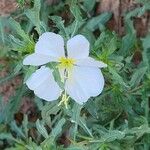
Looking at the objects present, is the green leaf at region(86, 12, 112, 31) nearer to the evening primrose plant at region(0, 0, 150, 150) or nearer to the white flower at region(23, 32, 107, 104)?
the evening primrose plant at region(0, 0, 150, 150)

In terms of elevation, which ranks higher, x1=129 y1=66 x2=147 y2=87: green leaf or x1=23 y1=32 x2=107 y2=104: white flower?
x1=23 y1=32 x2=107 y2=104: white flower

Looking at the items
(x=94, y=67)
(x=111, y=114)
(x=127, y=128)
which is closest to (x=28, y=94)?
(x=111, y=114)

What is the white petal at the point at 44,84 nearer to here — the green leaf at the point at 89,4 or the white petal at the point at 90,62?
the white petal at the point at 90,62

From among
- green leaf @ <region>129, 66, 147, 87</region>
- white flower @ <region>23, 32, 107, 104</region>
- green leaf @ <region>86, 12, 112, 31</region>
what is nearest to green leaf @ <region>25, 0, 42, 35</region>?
white flower @ <region>23, 32, 107, 104</region>

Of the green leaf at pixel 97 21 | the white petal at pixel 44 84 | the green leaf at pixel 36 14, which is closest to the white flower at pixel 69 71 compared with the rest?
the white petal at pixel 44 84

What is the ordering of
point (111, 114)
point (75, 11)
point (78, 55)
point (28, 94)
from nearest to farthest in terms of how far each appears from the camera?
point (78, 55)
point (75, 11)
point (111, 114)
point (28, 94)

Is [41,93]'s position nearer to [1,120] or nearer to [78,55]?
[78,55]

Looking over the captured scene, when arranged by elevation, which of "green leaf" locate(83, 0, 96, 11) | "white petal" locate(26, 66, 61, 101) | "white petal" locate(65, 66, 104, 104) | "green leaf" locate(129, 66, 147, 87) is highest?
"white petal" locate(26, 66, 61, 101)

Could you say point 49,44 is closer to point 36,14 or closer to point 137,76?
point 36,14
